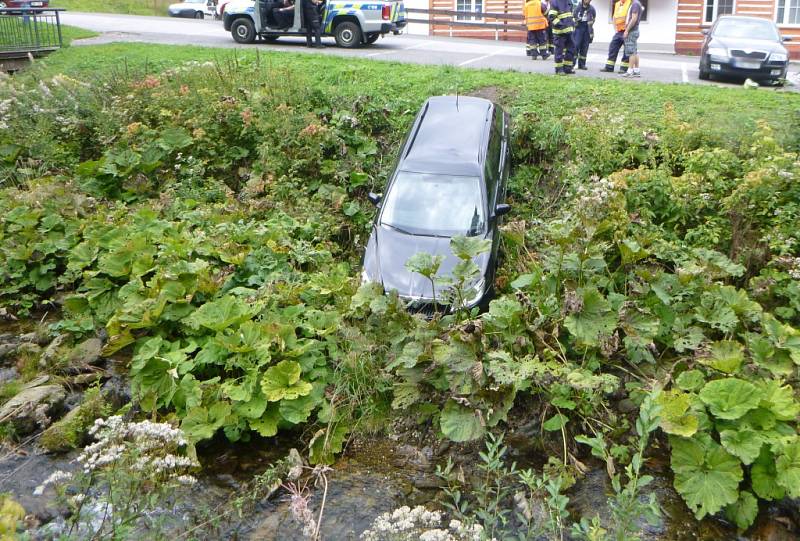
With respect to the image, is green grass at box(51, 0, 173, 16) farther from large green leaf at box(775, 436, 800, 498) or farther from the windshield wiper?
large green leaf at box(775, 436, 800, 498)

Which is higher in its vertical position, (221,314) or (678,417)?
(221,314)

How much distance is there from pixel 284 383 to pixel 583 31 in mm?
12503

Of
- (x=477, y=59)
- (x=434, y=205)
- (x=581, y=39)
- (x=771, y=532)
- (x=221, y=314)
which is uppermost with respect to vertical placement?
(x=581, y=39)

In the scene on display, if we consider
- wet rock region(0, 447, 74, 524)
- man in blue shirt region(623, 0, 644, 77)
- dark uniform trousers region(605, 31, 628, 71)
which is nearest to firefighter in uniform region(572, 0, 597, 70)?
dark uniform trousers region(605, 31, 628, 71)

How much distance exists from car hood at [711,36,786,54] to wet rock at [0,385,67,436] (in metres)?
15.0

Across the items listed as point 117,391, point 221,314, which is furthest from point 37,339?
point 221,314

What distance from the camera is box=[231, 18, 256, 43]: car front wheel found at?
1889cm

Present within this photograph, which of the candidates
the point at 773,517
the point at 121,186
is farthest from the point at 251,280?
the point at 773,517

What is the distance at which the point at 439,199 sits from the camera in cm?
818

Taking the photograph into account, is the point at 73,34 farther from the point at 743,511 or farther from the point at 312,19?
the point at 743,511

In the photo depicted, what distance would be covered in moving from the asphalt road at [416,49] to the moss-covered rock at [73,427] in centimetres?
1133

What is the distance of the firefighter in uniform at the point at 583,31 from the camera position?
52.1ft

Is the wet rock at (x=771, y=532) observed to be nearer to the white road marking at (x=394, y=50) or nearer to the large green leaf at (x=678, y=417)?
the large green leaf at (x=678, y=417)

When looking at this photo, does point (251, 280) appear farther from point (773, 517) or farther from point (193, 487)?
point (773, 517)
